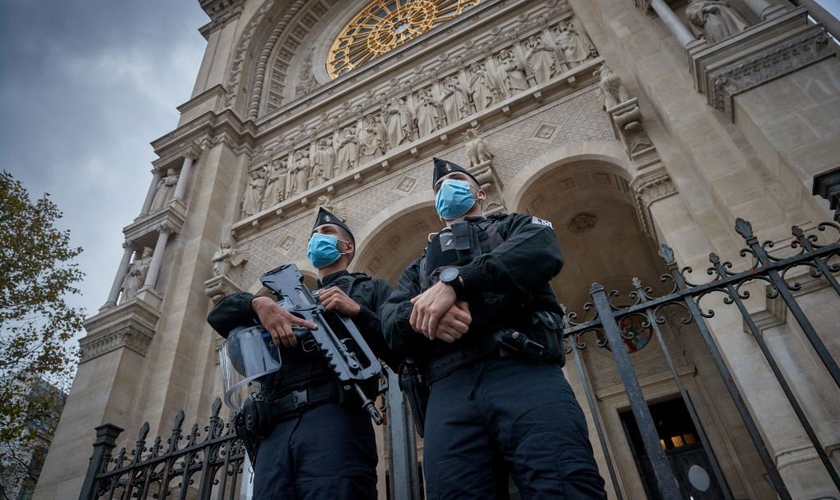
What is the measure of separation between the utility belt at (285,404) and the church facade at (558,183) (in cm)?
67

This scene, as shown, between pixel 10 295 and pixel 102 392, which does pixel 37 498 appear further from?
pixel 10 295

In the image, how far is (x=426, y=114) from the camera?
985 centimetres

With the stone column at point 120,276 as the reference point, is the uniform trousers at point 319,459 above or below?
below

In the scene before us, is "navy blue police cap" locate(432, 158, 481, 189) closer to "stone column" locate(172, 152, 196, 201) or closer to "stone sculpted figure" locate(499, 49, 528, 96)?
"stone sculpted figure" locate(499, 49, 528, 96)

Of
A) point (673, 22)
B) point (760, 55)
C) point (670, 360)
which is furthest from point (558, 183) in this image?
point (670, 360)

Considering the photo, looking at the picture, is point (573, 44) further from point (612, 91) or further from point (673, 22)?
point (673, 22)

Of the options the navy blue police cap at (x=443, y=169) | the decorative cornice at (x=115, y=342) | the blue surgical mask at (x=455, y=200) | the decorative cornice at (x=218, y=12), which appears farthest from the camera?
the decorative cornice at (x=218, y=12)

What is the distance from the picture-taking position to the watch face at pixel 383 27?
13781 mm

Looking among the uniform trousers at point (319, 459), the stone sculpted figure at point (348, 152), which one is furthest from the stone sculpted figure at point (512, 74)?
the uniform trousers at point (319, 459)

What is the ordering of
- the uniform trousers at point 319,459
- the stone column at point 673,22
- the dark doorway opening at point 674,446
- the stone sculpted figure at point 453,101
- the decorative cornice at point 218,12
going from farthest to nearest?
the decorative cornice at point 218,12, the stone sculpted figure at point 453,101, the dark doorway opening at point 674,446, the stone column at point 673,22, the uniform trousers at point 319,459

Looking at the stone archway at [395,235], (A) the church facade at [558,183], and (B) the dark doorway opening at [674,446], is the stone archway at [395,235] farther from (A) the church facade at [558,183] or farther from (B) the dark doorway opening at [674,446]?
(B) the dark doorway opening at [674,446]

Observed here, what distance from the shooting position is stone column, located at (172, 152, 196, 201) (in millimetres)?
10816

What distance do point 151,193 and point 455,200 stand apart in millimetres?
10859

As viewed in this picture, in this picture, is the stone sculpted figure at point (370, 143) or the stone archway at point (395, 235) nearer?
the stone archway at point (395, 235)
